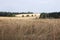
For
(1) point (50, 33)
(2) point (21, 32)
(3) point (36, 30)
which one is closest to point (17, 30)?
(2) point (21, 32)

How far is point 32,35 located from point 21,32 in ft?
1.46

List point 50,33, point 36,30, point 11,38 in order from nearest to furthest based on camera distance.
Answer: point 11,38 < point 50,33 < point 36,30

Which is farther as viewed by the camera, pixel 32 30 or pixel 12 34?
pixel 32 30

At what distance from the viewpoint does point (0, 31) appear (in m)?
7.47

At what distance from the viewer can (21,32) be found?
6938mm

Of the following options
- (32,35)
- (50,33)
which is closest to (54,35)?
(50,33)

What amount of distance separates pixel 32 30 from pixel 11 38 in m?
1.35

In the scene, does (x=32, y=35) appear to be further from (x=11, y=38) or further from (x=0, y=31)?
(x=0, y=31)

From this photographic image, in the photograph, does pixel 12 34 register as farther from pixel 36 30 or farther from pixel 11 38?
pixel 36 30

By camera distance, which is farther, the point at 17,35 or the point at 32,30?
the point at 32,30

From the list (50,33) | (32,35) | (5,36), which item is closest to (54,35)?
(50,33)

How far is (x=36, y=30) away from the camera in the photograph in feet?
25.1

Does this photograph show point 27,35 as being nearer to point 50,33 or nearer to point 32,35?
point 32,35

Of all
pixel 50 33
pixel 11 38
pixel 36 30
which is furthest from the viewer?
pixel 36 30
